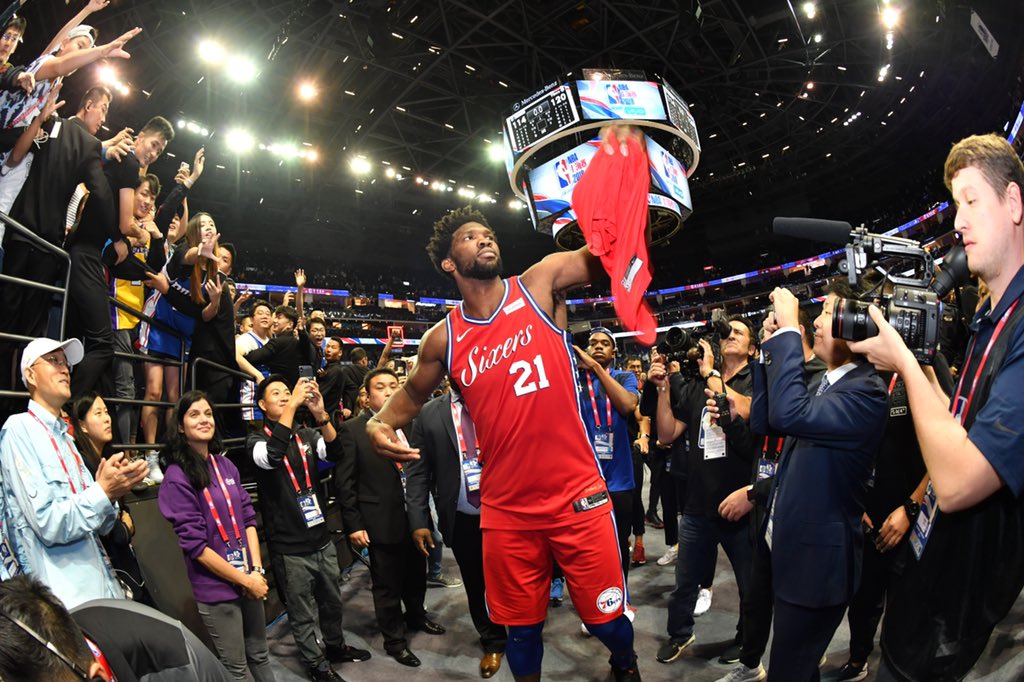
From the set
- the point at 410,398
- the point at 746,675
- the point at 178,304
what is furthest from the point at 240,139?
the point at 746,675

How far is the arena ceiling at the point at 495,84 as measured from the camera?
1213 centimetres

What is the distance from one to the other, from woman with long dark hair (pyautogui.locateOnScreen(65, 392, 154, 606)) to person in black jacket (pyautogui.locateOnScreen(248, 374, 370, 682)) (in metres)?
0.83

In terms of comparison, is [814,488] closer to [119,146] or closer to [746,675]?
[746,675]

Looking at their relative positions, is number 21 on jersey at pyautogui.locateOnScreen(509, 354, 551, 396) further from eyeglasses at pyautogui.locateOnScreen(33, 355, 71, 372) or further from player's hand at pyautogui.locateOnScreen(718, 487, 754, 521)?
eyeglasses at pyautogui.locateOnScreen(33, 355, 71, 372)

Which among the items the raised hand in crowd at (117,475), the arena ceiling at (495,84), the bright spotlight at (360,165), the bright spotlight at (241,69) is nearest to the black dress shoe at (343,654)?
the raised hand in crowd at (117,475)

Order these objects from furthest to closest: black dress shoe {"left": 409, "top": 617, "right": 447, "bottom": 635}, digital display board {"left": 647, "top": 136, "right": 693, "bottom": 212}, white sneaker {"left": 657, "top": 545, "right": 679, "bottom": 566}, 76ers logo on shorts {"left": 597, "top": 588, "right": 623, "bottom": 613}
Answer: digital display board {"left": 647, "top": 136, "right": 693, "bottom": 212} < white sneaker {"left": 657, "top": 545, "right": 679, "bottom": 566} < black dress shoe {"left": 409, "top": 617, "right": 447, "bottom": 635} < 76ers logo on shorts {"left": 597, "top": 588, "right": 623, "bottom": 613}

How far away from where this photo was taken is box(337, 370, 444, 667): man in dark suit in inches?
173

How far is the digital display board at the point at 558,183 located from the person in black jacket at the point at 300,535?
7324 millimetres

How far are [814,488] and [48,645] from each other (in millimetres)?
2493

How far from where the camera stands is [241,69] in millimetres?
12312

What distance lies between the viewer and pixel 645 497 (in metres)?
A: 9.79

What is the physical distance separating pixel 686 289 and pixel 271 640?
1210 inches

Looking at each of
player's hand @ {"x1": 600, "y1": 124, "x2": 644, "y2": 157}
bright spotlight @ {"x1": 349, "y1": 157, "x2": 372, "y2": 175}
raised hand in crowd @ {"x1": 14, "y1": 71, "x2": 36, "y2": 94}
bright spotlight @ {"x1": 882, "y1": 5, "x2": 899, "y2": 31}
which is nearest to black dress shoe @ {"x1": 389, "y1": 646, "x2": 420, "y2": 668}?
player's hand @ {"x1": 600, "y1": 124, "x2": 644, "y2": 157}

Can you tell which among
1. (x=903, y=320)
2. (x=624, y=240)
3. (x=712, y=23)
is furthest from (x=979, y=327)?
(x=712, y=23)
